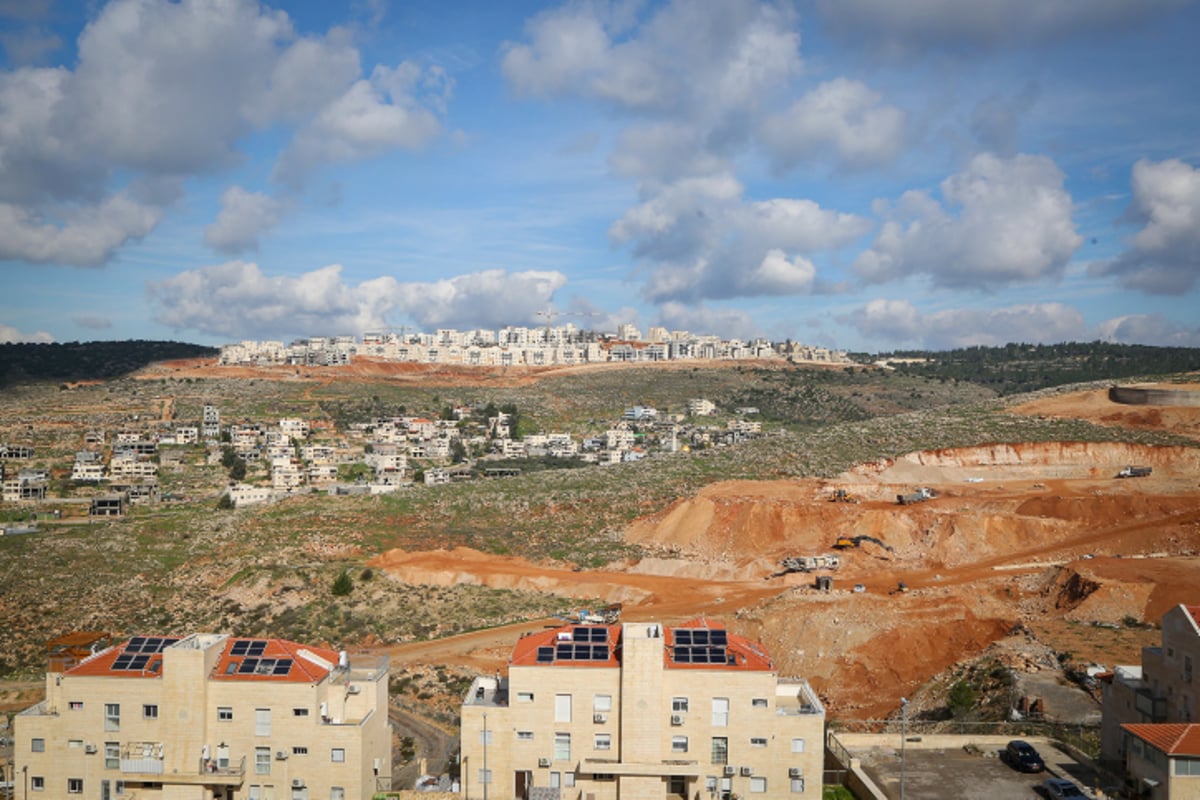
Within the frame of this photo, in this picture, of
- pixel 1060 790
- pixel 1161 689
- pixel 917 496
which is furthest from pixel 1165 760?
pixel 917 496

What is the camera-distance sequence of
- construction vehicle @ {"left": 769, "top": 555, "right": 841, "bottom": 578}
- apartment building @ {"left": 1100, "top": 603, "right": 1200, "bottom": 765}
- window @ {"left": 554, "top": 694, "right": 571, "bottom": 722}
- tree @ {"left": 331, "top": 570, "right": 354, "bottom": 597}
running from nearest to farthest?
apartment building @ {"left": 1100, "top": 603, "right": 1200, "bottom": 765}
window @ {"left": 554, "top": 694, "right": 571, "bottom": 722}
tree @ {"left": 331, "top": 570, "right": 354, "bottom": 597}
construction vehicle @ {"left": 769, "top": 555, "right": 841, "bottom": 578}

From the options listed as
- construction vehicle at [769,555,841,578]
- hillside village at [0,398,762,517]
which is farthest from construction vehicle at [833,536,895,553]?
hillside village at [0,398,762,517]

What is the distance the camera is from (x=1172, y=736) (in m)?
19.6

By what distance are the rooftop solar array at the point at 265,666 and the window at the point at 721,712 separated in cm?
1031

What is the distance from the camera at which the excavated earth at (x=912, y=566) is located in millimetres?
36969

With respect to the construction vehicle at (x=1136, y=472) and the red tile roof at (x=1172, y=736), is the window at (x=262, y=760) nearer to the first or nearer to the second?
the red tile roof at (x=1172, y=736)

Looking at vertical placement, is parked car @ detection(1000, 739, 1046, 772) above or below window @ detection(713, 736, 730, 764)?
below

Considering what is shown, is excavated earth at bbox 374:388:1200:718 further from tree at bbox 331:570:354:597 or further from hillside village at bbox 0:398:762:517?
hillside village at bbox 0:398:762:517

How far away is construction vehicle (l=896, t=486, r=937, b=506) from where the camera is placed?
6009cm

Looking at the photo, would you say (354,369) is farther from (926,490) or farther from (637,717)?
(637,717)

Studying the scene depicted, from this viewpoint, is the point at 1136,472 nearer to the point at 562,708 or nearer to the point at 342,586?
the point at 342,586

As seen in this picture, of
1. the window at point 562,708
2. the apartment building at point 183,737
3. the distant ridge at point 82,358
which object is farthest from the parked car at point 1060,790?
the distant ridge at point 82,358

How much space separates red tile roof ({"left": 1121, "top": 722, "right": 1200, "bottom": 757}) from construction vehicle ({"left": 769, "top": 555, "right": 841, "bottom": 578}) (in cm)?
3058

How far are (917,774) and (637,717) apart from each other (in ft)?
23.7
